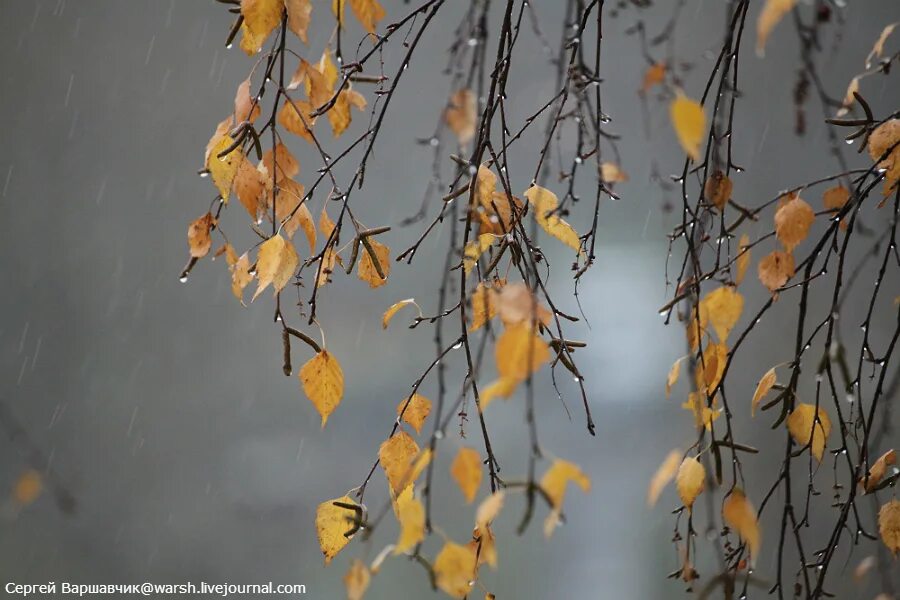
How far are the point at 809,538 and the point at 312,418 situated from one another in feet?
3.93

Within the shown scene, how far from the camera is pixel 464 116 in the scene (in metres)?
0.45

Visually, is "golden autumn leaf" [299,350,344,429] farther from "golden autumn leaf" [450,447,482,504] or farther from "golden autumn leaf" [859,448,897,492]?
"golden autumn leaf" [859,448,897,492]

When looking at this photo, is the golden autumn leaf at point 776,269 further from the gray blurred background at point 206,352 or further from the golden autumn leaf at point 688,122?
the gray blurred background at point 206,352

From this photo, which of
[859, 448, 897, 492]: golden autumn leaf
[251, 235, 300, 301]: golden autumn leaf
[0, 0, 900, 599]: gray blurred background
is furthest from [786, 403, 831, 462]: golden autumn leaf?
[0, 0, 900, 599]: gray blurred background

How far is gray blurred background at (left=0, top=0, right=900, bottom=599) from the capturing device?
6.64 feet

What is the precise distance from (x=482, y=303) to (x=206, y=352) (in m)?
1.60

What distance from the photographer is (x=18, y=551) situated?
1.99 meters

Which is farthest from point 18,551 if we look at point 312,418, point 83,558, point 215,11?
point 215,11

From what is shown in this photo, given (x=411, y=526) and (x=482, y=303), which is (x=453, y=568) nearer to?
(x=411, y=526)

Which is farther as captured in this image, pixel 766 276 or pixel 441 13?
pixel 441 13

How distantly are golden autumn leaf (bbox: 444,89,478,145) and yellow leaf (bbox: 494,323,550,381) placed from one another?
0.35 feet

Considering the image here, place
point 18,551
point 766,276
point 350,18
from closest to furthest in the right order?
1. point 766,276
2. point 18,551
3. point 350,18

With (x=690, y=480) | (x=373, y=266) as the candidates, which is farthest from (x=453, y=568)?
(x=373, y=266)

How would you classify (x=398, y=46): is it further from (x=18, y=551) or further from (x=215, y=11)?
(x=18, y=551)
